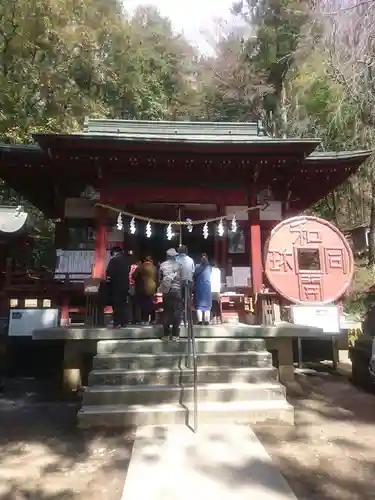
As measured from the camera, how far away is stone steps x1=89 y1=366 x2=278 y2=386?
6159mm

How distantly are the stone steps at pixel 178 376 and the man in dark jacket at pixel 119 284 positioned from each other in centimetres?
140

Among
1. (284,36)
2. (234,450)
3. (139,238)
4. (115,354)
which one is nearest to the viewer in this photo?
(234,450)

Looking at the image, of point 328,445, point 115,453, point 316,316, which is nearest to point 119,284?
point 115,453

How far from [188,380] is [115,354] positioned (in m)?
1.28

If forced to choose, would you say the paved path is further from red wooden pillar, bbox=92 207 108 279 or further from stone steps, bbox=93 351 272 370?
red wooden pillar, bbox=92 207 108 279

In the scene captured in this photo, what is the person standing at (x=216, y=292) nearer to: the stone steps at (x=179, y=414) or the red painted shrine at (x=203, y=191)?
the red painted shrine at (x=203, y=191)

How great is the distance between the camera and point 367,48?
7684mm

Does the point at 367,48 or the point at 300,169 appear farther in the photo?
the point at 300,169

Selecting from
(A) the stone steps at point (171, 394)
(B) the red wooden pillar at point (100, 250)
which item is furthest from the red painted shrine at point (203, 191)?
(A) the stone steps at point (171, 394)

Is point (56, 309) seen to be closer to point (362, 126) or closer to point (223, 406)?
point (223, 406)

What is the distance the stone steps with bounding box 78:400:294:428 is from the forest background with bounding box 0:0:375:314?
19.7 feet

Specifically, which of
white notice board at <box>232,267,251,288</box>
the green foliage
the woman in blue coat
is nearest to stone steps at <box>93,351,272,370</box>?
the woman in blue coat

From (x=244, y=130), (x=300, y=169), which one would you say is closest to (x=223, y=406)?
(x=300, y=169)

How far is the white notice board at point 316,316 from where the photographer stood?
8.88 meters
